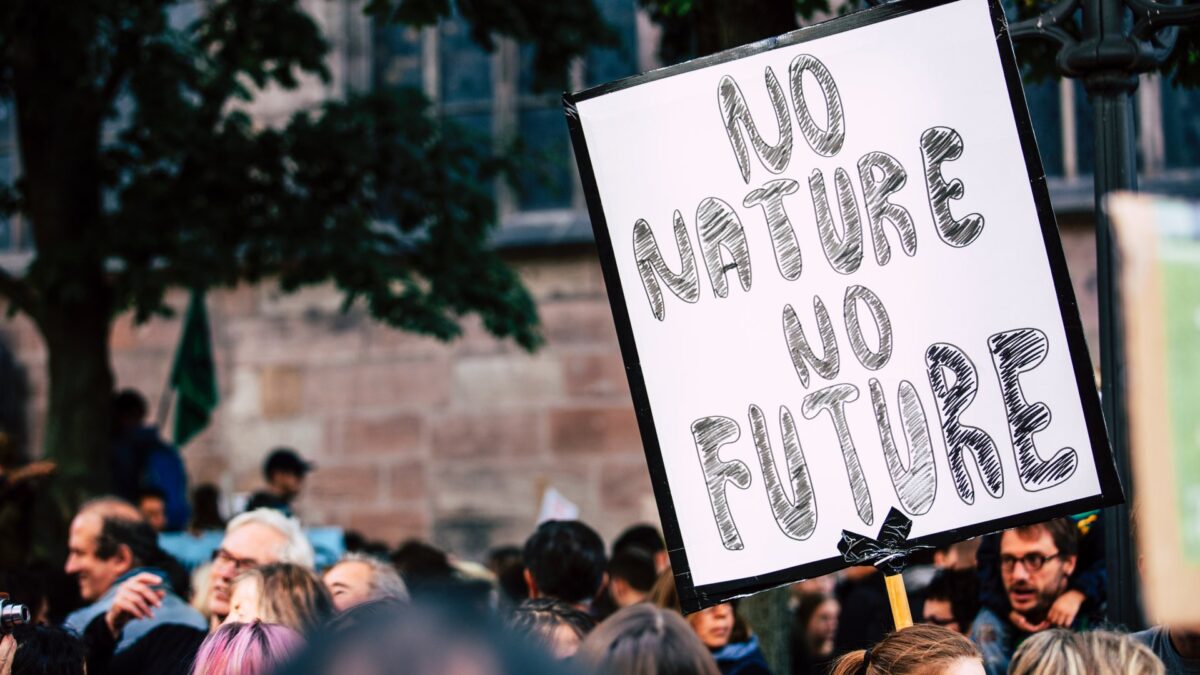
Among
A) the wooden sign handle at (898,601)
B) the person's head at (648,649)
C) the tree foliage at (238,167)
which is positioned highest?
the tree foliage at (238,167)

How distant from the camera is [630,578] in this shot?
5.83 meters

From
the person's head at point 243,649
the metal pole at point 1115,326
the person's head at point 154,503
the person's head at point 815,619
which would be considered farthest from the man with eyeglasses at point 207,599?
the person's head at point 815,619

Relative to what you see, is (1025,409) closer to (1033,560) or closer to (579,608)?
(1033,560)

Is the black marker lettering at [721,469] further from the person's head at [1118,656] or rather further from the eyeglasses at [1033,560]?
the eyeglasses at [1033,560]

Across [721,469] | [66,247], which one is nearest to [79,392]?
[66,247]

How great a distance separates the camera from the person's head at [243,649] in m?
3.15

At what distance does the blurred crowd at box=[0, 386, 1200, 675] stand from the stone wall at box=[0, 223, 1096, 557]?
5079mm

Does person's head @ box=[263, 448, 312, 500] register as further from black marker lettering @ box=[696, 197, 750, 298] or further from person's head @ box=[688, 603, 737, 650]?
black marker lettering @ box=[696, 197, 750, 298]

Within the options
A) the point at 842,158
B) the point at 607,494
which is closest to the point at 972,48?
the point at 842,158

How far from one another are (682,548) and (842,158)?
0.94 meters

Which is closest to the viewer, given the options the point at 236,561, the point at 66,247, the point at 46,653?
the point at 46,653

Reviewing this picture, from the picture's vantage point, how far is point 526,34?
29.1 ft

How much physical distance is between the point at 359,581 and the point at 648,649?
2.28 m

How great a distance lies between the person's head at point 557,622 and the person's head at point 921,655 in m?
0.80
